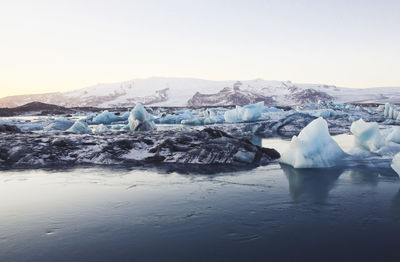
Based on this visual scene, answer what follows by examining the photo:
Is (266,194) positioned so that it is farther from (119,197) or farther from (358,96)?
(358,96)

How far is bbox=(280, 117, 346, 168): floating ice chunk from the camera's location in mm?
7410

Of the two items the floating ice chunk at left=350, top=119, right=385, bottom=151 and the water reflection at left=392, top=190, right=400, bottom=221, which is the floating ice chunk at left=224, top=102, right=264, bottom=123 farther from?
the water reflection at left=392, top=190, right=400, bottom=221

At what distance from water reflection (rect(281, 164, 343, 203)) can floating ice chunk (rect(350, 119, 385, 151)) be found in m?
2.28

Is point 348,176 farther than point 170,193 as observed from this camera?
Yes

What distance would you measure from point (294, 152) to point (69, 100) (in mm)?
133130

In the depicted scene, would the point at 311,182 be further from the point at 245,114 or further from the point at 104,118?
the point at 104,118

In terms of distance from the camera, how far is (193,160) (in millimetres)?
8234

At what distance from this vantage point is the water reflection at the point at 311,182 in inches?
204

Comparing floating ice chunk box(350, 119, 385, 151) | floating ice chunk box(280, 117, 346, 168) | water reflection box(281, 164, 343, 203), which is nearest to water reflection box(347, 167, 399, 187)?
water reflection box(281, 164, 343, 203)

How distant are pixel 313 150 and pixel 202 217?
4.42 m

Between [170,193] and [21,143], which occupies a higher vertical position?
[21,143]

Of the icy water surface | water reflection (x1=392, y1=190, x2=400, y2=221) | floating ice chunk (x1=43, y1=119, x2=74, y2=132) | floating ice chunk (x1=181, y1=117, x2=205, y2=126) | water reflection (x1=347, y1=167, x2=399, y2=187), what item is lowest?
water reflection (x1=347, y1=167, x2=399, y2=187)

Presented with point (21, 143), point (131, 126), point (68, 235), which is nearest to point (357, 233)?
point (68, 235)

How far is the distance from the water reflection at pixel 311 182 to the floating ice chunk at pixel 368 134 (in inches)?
89.6
